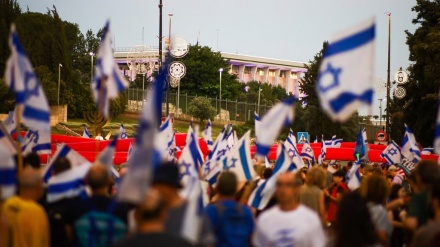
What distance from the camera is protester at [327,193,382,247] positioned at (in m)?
7.48

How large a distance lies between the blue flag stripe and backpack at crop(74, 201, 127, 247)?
2824 mm

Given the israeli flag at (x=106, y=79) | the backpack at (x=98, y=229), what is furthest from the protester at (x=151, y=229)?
the israeli flag at (x=106, y=79)

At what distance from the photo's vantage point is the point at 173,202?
7043 millimetres

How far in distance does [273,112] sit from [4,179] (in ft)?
9.06

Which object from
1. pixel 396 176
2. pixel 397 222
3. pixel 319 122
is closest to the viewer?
pixel 397 222

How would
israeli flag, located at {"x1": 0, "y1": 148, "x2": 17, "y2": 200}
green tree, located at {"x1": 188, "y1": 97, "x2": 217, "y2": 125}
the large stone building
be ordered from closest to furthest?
A: israeli flag, located at {"x1": 0, "y1": 148, "x2": 17, "y2": 200} < green tree, located at {"x1": 188, "y1": 97, "x2": 217, "y2": 125} < the large stone building

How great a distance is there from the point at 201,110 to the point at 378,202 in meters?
84.6

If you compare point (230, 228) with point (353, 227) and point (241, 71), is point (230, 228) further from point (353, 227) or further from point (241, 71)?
point (241, 71)

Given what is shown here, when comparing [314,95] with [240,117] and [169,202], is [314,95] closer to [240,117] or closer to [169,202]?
[240,117]

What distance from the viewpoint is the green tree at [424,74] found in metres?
43.3

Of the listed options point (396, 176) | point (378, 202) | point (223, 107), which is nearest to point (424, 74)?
point (396, 176)

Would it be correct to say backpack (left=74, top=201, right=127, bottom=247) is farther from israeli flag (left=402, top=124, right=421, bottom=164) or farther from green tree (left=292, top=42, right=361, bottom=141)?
green tree (left=292, top=42, right=361, bottom=141)

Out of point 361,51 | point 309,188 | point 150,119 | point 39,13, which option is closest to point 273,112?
point 361,51

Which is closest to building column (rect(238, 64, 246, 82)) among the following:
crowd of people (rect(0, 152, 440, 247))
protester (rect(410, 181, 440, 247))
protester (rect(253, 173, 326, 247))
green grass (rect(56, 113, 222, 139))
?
green grass (rect(56, 113, 222, 139))
